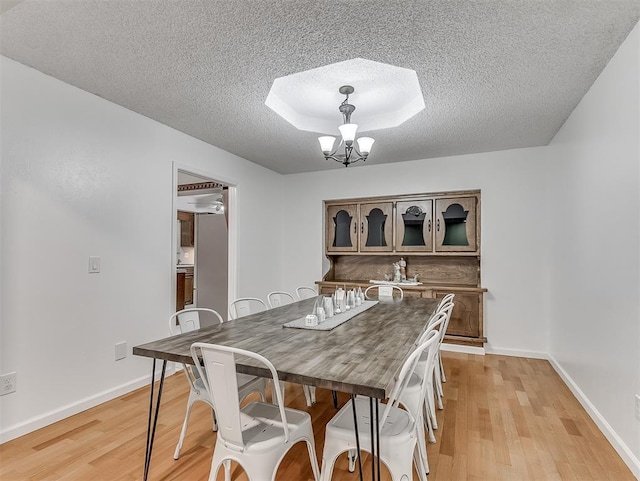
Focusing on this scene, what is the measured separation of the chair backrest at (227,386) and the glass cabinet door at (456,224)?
3.50m

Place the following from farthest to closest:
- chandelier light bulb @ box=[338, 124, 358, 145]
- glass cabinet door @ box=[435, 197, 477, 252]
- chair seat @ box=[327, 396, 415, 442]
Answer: glass cabinet door @ box=[435, 197, 477, 252] < chandelier light bulb @ box=[338, 124, 358, 145] < chair seat @ box=[327, 396, 415, 442]

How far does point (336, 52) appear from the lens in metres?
2.06

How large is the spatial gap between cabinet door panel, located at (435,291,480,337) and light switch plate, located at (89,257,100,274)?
11.4 ft

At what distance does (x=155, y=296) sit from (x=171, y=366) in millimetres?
711

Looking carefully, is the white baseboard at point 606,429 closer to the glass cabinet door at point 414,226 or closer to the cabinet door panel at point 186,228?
the glass cabinet door at point 414,226

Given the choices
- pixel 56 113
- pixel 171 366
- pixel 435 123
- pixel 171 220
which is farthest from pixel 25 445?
pixel 435 123

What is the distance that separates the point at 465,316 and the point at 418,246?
1.01m

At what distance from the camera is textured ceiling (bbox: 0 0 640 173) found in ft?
5.66

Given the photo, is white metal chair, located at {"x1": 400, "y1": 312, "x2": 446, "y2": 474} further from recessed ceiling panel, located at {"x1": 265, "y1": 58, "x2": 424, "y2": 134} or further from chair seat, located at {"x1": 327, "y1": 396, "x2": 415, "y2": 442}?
recessed ceiling panel, located at {"x1": 265, "y1": 58, "x2": 424, "y2": 134}

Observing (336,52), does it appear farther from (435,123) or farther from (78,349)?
(78,349)

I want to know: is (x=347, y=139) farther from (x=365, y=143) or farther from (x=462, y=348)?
(x=462, y=348)

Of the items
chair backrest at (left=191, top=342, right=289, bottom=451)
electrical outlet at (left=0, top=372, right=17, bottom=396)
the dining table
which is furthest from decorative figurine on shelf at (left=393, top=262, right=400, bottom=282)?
electrical outlet at (left=0, top=372, right=17, bottom=396)

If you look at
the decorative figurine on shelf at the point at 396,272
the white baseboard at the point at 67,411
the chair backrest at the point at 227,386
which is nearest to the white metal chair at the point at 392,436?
the chair backrest at the point at 227,386

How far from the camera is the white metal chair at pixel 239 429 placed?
4.36ft
